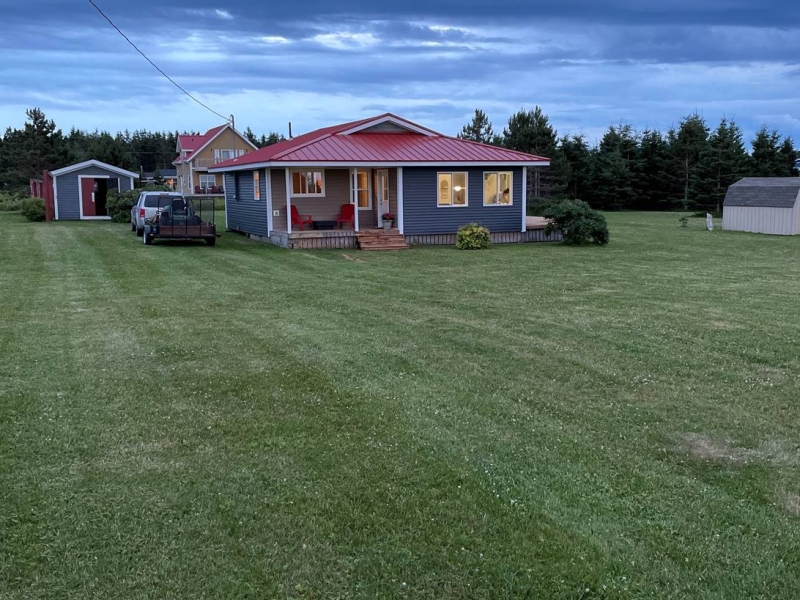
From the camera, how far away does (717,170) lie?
3947cm

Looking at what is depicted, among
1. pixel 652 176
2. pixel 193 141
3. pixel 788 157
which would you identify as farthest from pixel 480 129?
pixel 193 141

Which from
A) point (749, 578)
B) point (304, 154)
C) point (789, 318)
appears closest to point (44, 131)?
point (304, 154)

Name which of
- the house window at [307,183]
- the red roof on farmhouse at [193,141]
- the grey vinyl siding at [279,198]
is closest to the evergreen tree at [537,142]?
the house window at [307,183]

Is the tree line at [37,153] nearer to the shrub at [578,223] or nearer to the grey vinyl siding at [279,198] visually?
the grey vinyl siding at [279,198]

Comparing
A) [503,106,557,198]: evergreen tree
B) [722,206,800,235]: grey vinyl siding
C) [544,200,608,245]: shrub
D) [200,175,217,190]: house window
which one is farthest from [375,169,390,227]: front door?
[200,175,217,190]: house window

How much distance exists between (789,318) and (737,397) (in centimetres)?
413

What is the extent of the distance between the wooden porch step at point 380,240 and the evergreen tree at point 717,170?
2572 cm

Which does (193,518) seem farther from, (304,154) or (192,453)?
(304,154)

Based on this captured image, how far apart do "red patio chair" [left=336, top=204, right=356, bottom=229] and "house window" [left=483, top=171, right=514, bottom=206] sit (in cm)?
421

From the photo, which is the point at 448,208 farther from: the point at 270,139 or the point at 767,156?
the point at 270,139

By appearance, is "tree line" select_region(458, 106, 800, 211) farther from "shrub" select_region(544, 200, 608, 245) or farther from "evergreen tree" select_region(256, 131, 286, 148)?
"evergreen tree" select_region(256, 131, 286, 148)

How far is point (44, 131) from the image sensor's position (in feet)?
180

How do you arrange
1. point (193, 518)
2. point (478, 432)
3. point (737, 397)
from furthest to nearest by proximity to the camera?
1. point (737, 397)
2. point (478, 432)
3. point (193, 518)

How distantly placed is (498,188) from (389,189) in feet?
11.4
